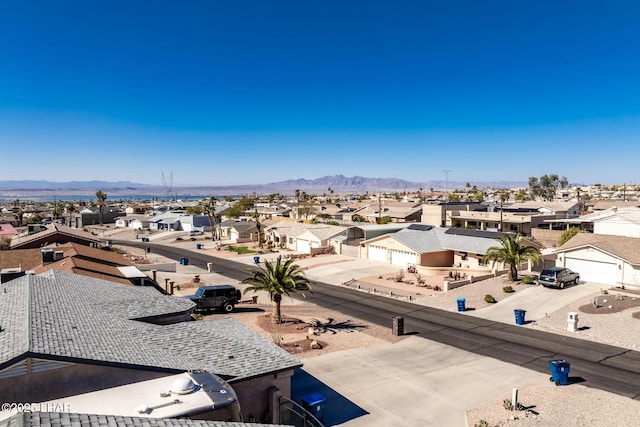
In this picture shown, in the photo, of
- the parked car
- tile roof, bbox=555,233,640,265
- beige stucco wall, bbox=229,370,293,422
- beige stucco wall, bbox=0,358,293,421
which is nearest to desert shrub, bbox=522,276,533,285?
the parked car

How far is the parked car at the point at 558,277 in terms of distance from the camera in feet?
115

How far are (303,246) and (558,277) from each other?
38619 mm

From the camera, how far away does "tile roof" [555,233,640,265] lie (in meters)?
34.9

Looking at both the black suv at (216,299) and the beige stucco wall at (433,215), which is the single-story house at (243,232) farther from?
the black suv at (216,299)

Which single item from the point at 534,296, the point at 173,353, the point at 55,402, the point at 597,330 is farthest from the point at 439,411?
the point at 534,296

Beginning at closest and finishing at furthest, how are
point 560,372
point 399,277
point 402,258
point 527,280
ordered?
point 560,372, point 527,280, point 399,277, point 402,258

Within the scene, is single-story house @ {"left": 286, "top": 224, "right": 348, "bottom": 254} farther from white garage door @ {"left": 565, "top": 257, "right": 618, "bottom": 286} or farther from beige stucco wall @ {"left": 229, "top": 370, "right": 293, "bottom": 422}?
beige stucco wall @ {"left": 229, "top": 370, "right": 293, "bottom": 422}

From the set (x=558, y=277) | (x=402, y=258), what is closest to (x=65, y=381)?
(x=558, y=277)

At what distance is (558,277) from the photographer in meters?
35.0

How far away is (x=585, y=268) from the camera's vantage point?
3759 centimetres

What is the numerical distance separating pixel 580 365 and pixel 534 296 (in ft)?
43.6

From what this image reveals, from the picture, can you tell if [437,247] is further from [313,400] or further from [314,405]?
[314,405]

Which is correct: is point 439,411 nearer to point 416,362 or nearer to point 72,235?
point 416,362

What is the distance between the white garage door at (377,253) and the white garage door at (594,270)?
67.4 feet
